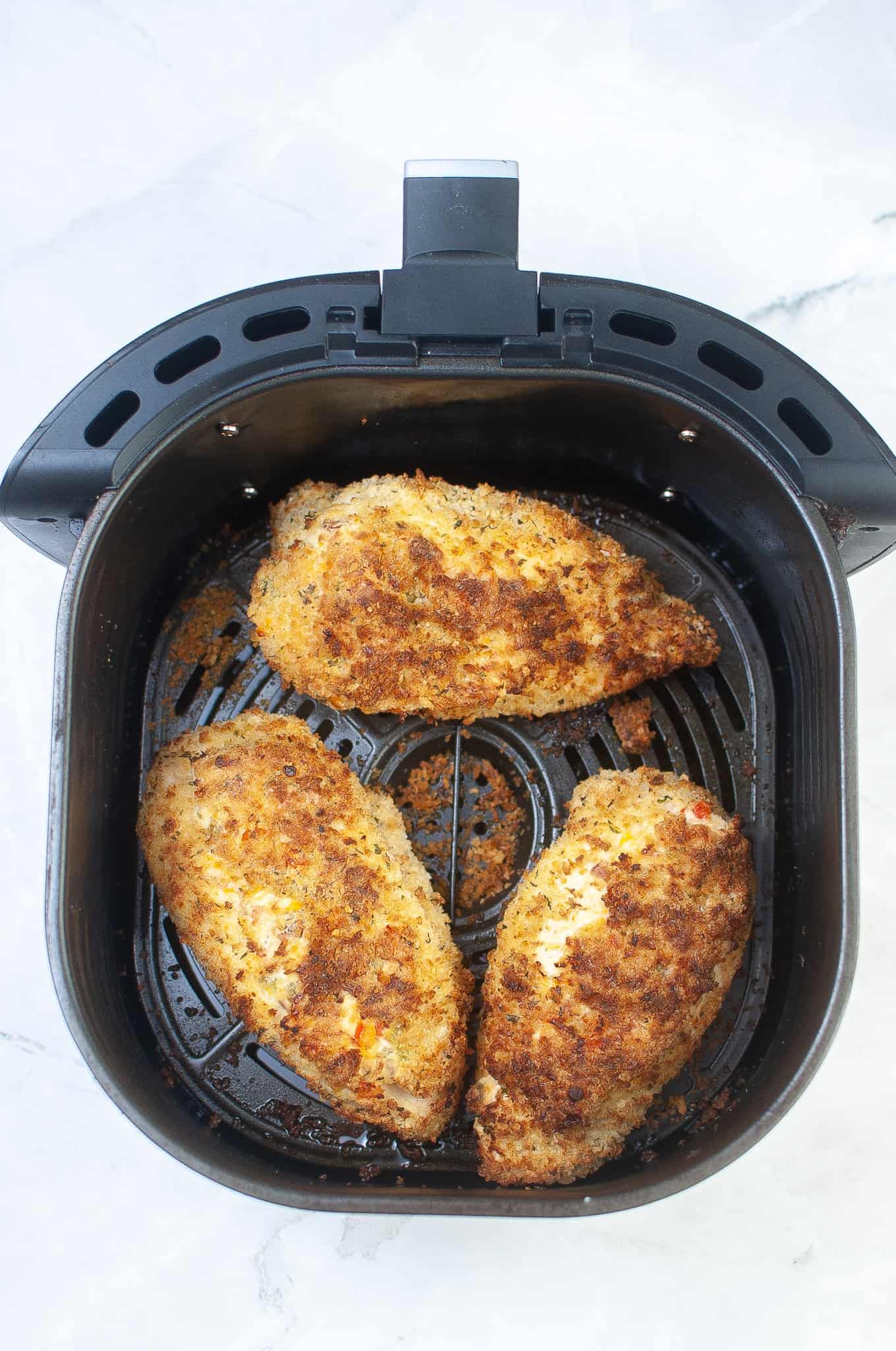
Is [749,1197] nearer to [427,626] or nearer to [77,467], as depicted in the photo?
[427,626]

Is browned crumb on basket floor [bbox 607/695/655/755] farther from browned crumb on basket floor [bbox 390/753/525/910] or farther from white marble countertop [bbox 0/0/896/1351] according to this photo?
white marble countertop [bbox 0/0/896/1351]

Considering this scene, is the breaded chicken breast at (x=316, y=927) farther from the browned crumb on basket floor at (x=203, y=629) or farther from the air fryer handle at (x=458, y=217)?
the air fryer handle at (x=458, y=217)

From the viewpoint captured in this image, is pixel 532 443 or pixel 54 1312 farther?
pixel 54 1312

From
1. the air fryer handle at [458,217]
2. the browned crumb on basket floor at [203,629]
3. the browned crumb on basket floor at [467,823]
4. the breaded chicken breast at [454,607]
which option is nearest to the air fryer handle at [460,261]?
the air fryer handle at [458,217]

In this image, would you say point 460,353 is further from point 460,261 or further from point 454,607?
point 454,607

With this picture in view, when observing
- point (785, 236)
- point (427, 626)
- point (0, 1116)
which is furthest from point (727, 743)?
point (0, 1116)

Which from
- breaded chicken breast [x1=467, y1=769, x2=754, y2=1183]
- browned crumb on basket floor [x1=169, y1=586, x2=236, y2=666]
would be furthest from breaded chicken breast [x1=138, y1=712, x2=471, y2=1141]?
browned crumb on basket floor [x1=169, y1=586, x2=236, y2=666]
